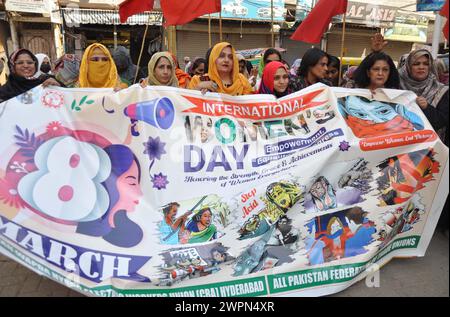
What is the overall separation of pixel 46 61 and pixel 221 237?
4.98 metres

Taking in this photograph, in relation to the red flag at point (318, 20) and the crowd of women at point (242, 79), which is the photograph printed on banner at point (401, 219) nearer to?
the crowd of women at point (242, 79)

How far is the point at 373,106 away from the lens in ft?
10.6

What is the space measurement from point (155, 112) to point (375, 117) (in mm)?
1775

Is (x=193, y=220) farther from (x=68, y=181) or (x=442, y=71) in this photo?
(x=442, y=71)

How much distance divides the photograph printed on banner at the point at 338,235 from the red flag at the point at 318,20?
241 cm

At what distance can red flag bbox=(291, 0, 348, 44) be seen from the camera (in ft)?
14.5

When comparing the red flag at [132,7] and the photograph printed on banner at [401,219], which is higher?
the red flag at [132,7]

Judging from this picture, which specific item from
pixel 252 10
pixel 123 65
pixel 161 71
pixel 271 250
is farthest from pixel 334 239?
pixel 252 10

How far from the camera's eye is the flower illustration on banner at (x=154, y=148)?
277 cm

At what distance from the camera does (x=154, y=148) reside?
2789 mm

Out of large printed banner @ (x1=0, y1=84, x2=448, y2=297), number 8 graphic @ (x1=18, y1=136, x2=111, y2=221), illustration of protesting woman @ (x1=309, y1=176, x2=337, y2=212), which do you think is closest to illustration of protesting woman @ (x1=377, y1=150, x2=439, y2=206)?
large printed banner @ (x1=0, y1=84, x2=448, y2=297)

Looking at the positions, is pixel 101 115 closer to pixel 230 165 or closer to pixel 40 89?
pixel 40 89

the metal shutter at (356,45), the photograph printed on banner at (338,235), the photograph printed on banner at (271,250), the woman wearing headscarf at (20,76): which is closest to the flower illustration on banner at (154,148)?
the photograph printed on banner at (271,250)

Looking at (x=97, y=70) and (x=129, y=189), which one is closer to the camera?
(x=129, y=189)
